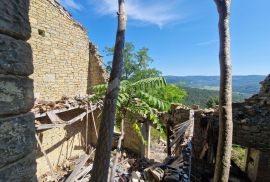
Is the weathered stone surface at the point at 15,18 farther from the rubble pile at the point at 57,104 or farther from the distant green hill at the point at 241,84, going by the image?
the distant green hill at the point at 241,84

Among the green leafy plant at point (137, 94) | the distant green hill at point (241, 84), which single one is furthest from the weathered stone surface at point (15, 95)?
the distant green hill at point (241, 84)

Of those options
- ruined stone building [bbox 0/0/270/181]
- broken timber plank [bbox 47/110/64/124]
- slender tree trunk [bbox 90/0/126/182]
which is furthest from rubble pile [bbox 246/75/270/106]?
broken timber plank [bbox 47/110/64/124]

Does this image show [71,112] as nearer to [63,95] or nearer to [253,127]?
[63,95]

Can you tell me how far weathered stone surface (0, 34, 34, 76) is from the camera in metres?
1.02

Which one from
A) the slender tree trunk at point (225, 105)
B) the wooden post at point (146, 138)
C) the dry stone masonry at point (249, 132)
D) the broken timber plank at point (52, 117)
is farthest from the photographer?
the wooden post at point (146, 138)

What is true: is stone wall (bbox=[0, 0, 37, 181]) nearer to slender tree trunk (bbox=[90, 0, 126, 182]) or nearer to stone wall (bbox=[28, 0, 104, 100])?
slender tree trunk (bbox=[90, 0, 126, 182])

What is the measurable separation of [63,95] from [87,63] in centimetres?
242

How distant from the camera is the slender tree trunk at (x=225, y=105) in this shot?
16.4 feet

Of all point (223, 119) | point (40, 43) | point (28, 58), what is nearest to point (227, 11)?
point (223, 119)

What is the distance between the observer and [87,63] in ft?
39.5

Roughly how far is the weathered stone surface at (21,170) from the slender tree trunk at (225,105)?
4.57 meters

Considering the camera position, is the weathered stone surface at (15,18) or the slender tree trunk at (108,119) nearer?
the weathered stone surface at (15,18)

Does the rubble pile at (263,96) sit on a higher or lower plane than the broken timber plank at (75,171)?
higher

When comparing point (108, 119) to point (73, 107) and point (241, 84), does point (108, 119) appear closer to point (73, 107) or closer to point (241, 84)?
point (73, 107)
